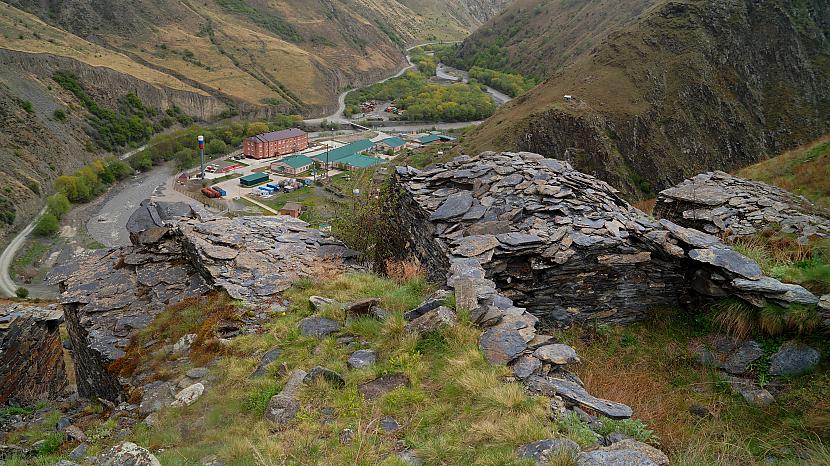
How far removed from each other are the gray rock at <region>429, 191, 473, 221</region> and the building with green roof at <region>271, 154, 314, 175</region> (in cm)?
5327

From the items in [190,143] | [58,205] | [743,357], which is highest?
[743,357]

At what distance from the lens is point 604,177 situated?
1772 inches

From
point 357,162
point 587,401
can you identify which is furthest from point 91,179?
point 587,401

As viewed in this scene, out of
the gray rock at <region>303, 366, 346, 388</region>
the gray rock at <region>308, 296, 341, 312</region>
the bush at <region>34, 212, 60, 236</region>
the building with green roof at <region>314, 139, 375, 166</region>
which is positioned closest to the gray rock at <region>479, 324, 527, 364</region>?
the gray rock at <region>303, 366, 346, 388</region>

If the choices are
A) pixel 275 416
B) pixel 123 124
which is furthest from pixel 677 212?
pixel 123 124

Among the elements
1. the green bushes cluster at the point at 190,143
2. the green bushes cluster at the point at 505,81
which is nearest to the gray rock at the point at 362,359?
the green bushes cluster at the point at 190,143

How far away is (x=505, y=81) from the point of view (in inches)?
4176

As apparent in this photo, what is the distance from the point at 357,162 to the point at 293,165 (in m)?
7.78

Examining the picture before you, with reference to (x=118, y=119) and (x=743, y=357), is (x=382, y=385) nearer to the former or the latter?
(x=743, y=357)

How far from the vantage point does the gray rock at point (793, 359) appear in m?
6.70

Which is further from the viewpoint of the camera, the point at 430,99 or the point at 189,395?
the point at 430,99

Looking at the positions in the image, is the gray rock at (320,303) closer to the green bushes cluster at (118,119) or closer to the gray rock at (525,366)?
the gray rock at (525,366)

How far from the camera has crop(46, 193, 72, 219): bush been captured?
48.2 meters

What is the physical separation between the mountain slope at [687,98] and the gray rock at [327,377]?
42.1 meters
